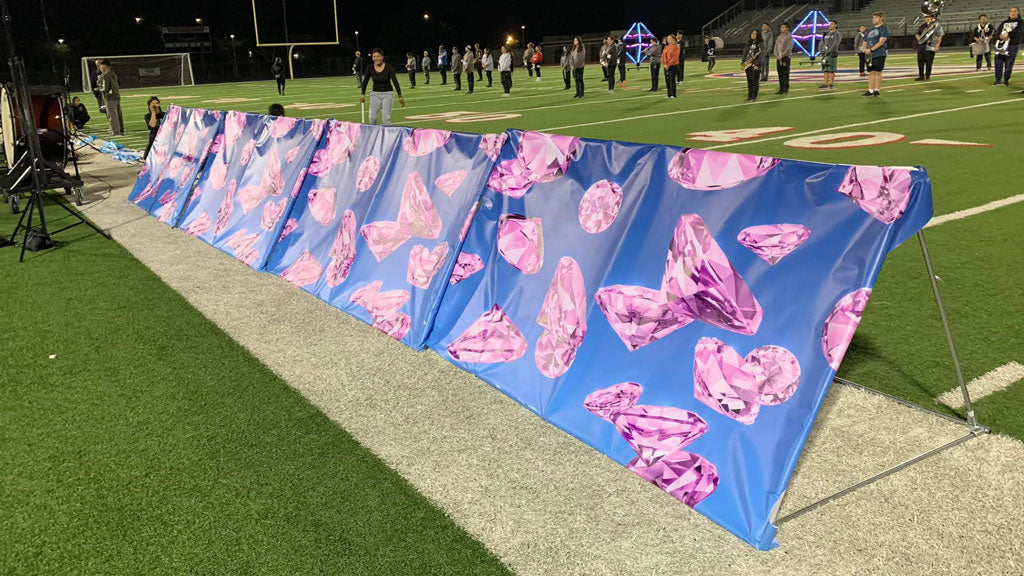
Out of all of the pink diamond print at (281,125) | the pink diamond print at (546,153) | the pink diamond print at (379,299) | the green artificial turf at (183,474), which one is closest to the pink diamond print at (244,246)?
the pink diamond print at (281,125)

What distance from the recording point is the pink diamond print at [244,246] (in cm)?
617

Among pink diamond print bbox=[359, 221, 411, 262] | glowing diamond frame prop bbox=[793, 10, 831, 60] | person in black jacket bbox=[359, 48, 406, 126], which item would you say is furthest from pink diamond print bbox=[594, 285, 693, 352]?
glowing diamond frame prop bbox=[793, 10, 831, 60]

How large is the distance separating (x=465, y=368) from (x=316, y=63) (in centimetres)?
6821

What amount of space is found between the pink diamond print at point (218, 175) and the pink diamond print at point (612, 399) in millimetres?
5190

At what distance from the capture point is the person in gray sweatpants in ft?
55.6

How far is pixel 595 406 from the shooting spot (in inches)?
128

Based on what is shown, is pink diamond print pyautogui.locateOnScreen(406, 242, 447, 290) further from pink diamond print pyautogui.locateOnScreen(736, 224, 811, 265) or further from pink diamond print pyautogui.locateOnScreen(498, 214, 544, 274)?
pink diamond print pyautogui.locateOnScreen(736, 224, 811, 265)

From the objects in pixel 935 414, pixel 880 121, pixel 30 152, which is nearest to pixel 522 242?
pixel 935 414

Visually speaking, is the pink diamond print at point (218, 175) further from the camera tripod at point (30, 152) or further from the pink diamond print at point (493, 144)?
the pink diamond print at point (493, 144)

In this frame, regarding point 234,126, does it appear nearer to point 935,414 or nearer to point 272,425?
point 272,425

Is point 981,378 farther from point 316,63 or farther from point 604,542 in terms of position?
point 316,63

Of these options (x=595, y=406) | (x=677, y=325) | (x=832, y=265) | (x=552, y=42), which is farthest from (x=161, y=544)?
(x=552, y=42)

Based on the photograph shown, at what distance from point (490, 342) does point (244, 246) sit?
332 cm

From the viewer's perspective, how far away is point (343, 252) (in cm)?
522
